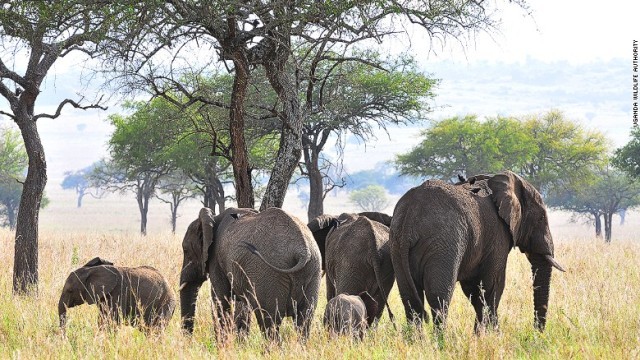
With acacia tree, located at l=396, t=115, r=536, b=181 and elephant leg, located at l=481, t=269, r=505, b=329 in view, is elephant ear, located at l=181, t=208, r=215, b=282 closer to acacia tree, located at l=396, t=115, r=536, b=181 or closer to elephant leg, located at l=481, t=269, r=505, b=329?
elephant leg, located at l=481, t=269, r=505, b=329

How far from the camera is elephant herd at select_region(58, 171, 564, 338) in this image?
859 centimetres

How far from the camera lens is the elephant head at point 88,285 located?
953 cm

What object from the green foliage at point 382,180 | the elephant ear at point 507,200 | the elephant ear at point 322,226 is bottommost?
the green foliage at point 382,180

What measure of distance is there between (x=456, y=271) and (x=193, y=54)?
6268 millimetres

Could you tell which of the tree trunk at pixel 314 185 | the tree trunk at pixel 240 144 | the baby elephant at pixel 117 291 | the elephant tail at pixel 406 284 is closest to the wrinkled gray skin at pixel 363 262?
the elephant tail at pixel 406 284

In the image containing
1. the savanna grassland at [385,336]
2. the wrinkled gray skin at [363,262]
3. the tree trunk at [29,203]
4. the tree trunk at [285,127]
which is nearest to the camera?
the savanna grassland at [385,336]

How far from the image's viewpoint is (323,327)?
917 centimetres

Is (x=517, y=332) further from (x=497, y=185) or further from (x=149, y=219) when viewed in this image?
(x=149, y=219)

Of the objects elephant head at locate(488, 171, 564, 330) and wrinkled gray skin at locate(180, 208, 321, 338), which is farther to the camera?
elephant head at locate(488, 171, 564, 330)

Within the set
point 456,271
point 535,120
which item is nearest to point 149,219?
point 535,120

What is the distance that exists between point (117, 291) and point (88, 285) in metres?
0.32

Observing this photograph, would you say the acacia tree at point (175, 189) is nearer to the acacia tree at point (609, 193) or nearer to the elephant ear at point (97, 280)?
the acacia tree at point (609, 193)

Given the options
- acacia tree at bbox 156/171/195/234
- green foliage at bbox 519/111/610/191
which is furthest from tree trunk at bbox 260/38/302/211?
green foliage at bbox 519/111/610/191

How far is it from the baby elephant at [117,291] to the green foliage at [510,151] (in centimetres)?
3960
